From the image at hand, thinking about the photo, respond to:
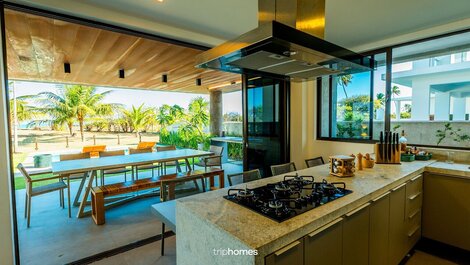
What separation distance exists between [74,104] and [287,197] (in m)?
8.87

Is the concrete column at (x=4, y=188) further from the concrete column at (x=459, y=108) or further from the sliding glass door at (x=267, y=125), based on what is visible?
the concrete column at (x=459, y=108)

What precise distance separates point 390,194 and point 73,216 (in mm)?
3946

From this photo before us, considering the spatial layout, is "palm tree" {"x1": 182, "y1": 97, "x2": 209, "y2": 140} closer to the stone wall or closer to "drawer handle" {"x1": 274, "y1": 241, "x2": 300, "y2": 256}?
the stone wall

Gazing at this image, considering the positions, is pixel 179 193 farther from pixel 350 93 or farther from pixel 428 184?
pixel 350 93

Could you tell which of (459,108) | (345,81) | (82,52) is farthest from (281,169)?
(459,108)

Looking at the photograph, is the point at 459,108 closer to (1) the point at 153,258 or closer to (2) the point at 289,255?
(2) the point at 289,255

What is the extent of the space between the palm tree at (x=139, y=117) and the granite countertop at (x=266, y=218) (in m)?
7.90

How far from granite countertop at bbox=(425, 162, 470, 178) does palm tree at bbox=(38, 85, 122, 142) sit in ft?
30.7

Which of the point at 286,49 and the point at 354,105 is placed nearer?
the point at 286,49

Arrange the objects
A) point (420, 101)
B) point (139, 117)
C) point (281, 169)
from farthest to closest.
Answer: point (139, 117) → point (420, 101) → point (281, 169)

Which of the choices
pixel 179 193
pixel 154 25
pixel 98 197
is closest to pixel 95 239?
pixel 98 197

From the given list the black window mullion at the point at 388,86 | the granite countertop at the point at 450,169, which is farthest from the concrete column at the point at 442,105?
the granite countertop at the point at 450,169

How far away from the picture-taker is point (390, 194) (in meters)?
1.84

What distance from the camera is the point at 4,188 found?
1835 millimetres
